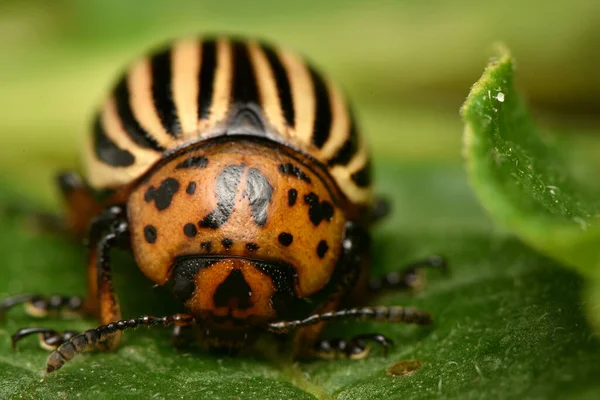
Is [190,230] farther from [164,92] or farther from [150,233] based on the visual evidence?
[164,92]

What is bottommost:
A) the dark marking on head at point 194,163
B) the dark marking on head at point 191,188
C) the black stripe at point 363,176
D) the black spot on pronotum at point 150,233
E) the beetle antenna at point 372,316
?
the beetle antenna at point 372,316

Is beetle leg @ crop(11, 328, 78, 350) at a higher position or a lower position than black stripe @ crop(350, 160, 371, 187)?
lower

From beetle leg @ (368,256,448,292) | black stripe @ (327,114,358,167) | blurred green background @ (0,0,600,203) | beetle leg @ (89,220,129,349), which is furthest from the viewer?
blurred green background @ (0,0,600,203)

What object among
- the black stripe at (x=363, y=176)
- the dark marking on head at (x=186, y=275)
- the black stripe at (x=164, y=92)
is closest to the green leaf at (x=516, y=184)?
the black stripe at (x=363, y=176)

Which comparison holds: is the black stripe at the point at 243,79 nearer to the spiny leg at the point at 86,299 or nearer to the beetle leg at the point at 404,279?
the spiny leg at the point at 86,299

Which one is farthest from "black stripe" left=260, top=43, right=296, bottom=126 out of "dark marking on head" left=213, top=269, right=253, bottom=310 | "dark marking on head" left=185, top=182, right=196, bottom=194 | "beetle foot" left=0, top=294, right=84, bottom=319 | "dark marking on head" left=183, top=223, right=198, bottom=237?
"beetle foot" left=0, top=294, right=84, bottom=319

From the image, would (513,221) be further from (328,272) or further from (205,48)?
(205,48)

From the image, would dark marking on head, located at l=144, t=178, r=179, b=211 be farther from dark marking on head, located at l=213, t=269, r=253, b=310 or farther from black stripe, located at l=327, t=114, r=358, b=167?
black stripe, located at l=327, t=114, r=358, b=167

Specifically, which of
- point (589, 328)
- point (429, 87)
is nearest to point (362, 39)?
point (429, 87)
